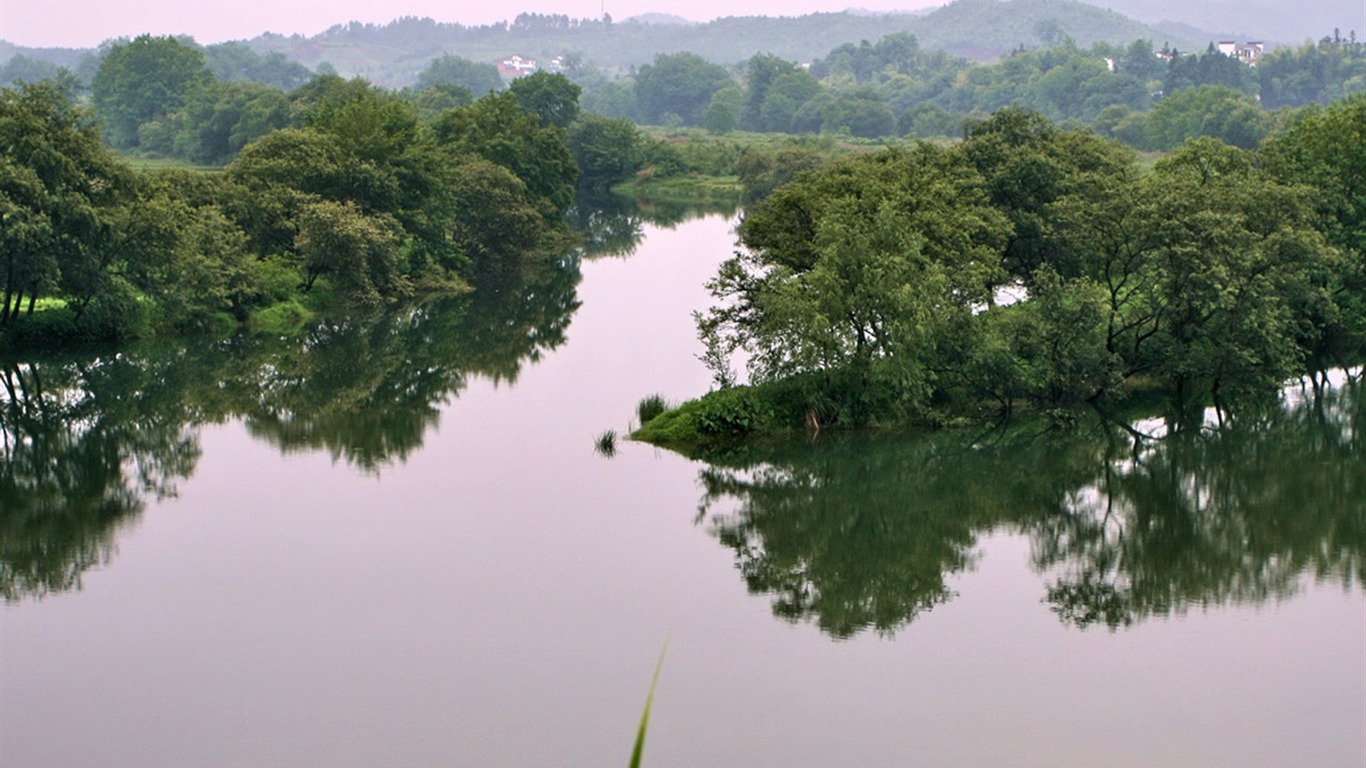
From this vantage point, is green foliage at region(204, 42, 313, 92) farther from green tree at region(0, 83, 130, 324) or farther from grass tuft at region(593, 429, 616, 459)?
grass tuft at region(593, 429, 616, 459)

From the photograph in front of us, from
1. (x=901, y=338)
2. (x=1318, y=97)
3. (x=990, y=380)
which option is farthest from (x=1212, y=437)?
(x=1318, y=97)

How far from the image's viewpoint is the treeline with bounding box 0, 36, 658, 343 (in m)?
37.6

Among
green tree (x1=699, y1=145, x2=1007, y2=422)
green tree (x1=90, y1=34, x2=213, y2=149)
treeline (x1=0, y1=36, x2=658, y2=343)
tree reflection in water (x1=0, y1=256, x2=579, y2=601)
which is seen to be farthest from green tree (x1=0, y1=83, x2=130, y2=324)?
green tree (x1=90, y1=34, x2=213, y2=149)

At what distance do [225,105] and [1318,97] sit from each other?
374 ft

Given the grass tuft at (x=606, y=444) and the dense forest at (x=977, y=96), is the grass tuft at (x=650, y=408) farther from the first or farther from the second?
the dense forest at (x=977, y=96)

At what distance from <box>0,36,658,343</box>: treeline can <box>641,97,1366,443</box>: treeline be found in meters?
15.9

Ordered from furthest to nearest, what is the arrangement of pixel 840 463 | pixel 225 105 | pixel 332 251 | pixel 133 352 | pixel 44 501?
pixel 225 105
pixel 332 251
pixel 133 352
pixel 840 463
pixel 44 501

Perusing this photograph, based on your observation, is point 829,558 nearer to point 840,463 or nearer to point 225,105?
point 840,463

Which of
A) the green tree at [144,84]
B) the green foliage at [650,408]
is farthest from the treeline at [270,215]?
the green tree at [144,84]

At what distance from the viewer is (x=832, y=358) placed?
3019 cm

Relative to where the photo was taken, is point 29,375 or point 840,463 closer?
point 840,463

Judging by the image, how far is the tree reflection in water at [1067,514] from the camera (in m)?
21.7

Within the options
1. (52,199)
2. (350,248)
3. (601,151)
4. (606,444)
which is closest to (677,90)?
(601,151)

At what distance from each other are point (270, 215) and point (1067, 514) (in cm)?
3013
